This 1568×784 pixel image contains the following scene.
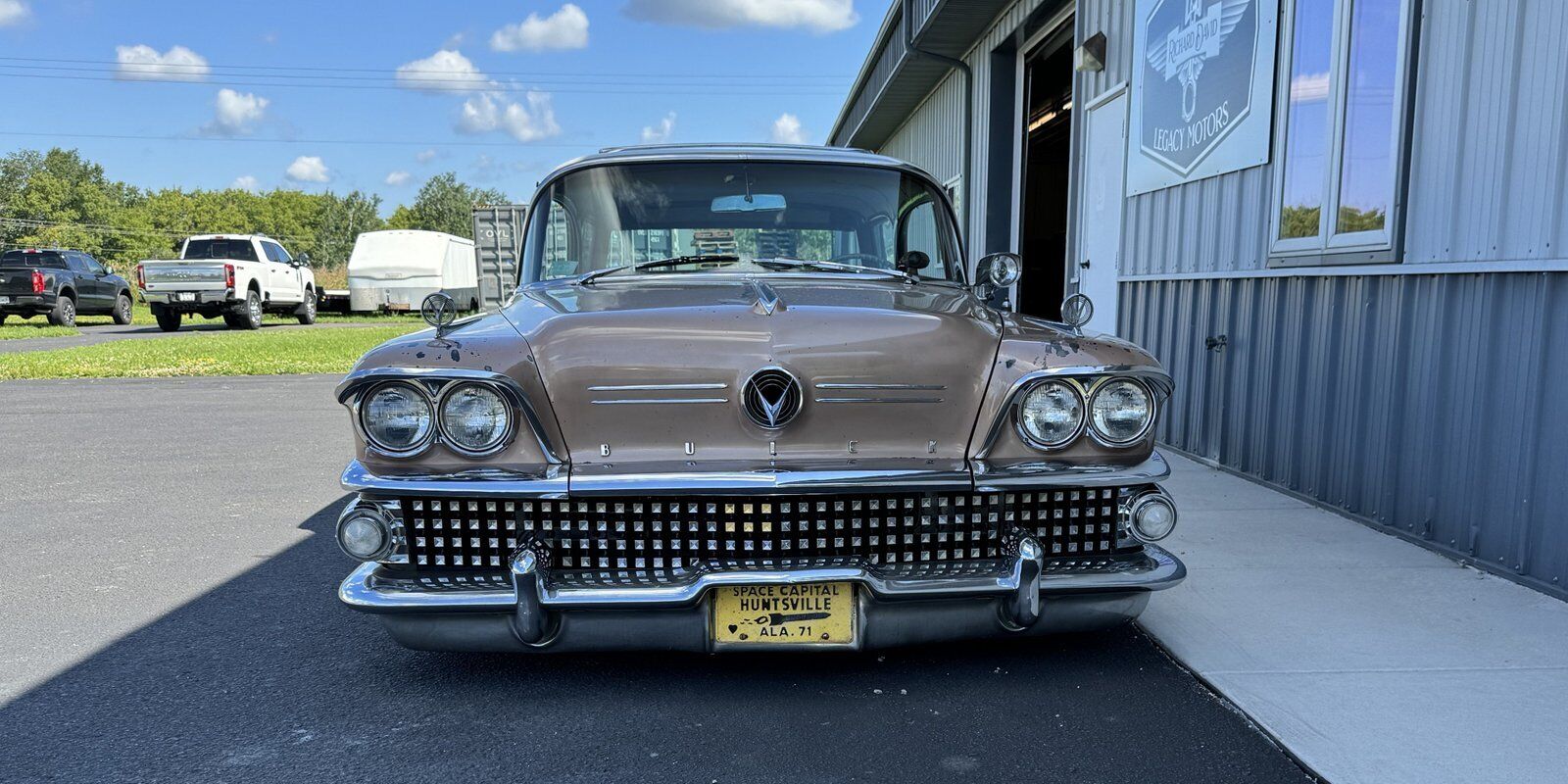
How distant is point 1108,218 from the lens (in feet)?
24.5

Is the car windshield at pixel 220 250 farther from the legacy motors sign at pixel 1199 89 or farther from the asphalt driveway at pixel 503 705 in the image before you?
the legacy motors sign at pixel 1199 89

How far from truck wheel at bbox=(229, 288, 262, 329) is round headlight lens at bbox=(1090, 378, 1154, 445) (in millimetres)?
21220

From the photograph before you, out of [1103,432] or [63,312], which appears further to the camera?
[63,312]

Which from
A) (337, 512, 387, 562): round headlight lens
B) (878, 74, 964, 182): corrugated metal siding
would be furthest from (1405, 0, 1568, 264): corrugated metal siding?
(878, 74, 964, 182): corrugated metal siding

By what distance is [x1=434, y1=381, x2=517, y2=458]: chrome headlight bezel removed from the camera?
2.49 meters

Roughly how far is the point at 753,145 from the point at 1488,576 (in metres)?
3.23

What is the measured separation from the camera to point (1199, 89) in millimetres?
5926

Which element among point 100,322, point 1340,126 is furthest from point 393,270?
point 1340,126

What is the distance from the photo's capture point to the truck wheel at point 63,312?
822 inches

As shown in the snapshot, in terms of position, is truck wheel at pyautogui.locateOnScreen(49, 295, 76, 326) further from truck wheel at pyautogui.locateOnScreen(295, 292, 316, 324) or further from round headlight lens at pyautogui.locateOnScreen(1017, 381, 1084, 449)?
round headlight lens at pyautogui.locateOnScreen(1017, 381, 1084, 449)

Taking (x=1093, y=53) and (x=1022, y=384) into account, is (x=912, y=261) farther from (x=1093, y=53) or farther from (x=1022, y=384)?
(x=1093, y=53)

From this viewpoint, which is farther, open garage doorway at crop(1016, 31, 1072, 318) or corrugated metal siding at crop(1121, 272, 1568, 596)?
open garage doorway at crop(1016, 31, 1072, 318)

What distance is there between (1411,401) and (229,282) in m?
20.5

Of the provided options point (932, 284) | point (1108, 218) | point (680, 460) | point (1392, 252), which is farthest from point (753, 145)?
point (1108, 218)
